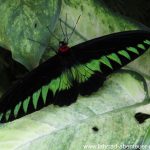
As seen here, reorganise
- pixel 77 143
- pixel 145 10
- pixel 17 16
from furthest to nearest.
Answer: pixel 145 10
pixel 17 16
pixel 77 143

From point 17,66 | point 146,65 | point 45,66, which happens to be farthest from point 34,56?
point 17,66

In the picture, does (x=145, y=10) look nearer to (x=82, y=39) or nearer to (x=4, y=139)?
(x=82, y=39)

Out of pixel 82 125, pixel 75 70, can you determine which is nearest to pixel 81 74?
pixel 75 70

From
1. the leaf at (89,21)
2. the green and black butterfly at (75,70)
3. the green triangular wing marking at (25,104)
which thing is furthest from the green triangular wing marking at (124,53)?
the green triangular wing marking at (25,104)

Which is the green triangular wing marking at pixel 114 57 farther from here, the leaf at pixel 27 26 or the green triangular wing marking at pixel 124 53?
the leaf at pixel 27 26

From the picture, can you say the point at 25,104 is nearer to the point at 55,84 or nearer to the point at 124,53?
the point at 55,84

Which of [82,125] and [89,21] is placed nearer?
[82,125]

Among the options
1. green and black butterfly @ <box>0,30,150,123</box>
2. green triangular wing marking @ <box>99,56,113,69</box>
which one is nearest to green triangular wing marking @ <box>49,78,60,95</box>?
green and black butterfly @ <box>0,30,150,123</box>
